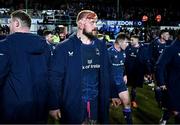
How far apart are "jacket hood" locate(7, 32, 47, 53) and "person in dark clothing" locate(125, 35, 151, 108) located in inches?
399

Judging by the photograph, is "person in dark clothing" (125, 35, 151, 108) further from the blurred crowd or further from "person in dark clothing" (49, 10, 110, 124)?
the blurred crowd

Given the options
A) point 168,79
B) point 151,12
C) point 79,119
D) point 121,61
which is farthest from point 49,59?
point 151,12

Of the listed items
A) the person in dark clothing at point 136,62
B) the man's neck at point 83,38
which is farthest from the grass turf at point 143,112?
the man's neck at point 83,38

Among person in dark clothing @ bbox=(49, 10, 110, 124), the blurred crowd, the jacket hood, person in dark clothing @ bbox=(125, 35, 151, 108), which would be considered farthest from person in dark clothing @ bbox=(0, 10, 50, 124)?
the blurred crowd

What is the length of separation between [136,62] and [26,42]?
1115 cm

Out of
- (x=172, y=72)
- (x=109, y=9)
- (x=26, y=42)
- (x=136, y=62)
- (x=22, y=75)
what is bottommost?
(x=136, y=62)

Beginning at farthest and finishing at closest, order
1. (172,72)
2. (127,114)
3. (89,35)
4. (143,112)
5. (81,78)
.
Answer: (143,112)
(127,114)
(172,72)
(89,35)
(81,78)

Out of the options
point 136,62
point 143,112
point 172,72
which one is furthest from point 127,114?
point 136,62

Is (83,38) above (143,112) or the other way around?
above

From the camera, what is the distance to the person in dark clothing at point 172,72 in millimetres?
7555

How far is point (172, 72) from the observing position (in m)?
7.64

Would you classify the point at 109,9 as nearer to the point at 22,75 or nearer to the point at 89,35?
the point at 89,35

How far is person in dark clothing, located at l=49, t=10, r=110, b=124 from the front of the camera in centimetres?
631

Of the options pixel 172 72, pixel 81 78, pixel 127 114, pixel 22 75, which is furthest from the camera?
pixel 127 114
